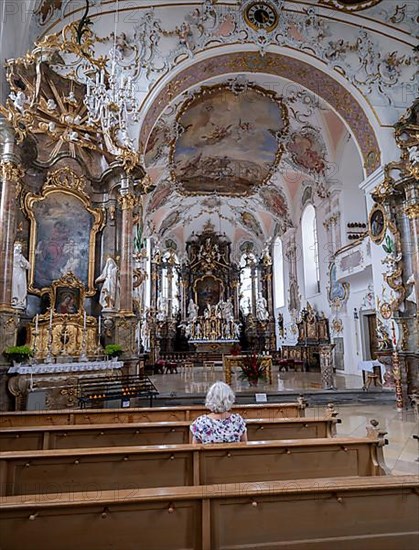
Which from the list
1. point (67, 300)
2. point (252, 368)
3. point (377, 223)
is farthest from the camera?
point (377, 223)

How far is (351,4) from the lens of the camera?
34.8 ft

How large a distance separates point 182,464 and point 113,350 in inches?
253

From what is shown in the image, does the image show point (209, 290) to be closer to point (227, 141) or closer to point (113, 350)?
point (227, 141)

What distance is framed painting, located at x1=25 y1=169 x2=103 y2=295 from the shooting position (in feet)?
30.0

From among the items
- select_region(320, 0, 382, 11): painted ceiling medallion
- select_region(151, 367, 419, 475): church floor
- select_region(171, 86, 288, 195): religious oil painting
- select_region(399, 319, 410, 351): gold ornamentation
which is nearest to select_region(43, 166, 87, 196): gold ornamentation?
select_region(171, 86, 288, 195): religious oil painting

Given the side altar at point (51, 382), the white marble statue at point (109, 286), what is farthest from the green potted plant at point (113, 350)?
the white marble statue at point (109, 286)

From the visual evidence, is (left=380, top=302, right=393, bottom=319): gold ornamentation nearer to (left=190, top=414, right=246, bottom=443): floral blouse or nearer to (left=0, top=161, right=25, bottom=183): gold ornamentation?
(left=190, top=414, right=246, bottom=443): floral blouse

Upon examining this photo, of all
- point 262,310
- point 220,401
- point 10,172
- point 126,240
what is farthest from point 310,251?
point 220,401

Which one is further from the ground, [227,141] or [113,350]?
[227,141]

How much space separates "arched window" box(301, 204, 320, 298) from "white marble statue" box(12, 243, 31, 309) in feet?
43.0

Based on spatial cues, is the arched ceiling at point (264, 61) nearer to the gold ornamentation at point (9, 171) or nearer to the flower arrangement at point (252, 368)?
the gold ornamentation at point (9, 171)

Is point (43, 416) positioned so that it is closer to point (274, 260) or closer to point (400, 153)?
point (400, 153)

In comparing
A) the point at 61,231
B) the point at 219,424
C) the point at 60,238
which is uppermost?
the point at 61,231

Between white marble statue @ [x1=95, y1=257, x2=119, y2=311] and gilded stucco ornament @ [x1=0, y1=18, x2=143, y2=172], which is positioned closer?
gilded stucco ornament @ [x1=0, y1=18, x2=143, y2=172]
